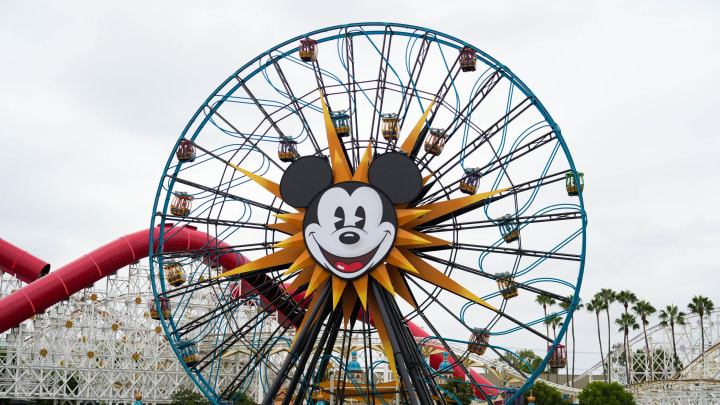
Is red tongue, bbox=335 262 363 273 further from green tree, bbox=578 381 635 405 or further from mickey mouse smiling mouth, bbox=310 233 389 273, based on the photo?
green tree, bbox=578 381 635 405

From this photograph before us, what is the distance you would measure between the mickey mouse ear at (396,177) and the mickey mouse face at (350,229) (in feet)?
0.74

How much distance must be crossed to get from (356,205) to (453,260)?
3.65 meters

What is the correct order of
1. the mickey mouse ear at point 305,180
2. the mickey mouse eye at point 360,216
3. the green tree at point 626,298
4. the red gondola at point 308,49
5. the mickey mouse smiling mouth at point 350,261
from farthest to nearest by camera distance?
the green tree at point 626,298 → the red gondola at point 308,49 → the mickey mouse ear at point 305,180 → the mickey mouse eye at point 360,216 → the mickey mouse smiling mouth at point 350,261

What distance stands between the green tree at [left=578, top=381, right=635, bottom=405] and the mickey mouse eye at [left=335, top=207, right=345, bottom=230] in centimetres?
2805

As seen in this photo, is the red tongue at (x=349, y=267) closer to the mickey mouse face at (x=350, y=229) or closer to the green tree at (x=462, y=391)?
the mickey mouse face at (x=350, y=229)

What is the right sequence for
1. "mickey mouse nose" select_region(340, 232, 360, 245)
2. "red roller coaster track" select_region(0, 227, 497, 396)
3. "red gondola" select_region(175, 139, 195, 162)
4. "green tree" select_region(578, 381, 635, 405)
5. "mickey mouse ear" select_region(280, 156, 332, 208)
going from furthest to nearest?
"green tree" select_region(578, 381, 635, 405) → "red roller coaster track" select_region(0, 227, 497, 396) → "red gondola" select_region(175, 139, 195, 162) → "mickey mouse ear" select_region(280, 156, 332, 208) → "mickey mouse nose" select_region(340, 232, 360, 245)

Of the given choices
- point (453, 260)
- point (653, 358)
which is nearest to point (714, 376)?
point (653, 358)

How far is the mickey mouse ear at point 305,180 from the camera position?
1866cm

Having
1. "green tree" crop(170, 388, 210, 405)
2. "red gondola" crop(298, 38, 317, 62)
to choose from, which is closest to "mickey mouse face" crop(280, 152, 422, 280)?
"red gondola" crop(298, 38, 317, 62)

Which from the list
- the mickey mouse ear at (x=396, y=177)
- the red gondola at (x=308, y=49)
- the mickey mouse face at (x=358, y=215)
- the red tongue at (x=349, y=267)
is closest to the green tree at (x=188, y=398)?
the red gondola at (x=308, y=49)

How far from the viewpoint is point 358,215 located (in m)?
18.1

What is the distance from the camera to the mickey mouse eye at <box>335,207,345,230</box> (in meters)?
18.1

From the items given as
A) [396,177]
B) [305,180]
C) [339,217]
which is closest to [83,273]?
[305,180]

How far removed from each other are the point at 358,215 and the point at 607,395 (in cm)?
2863
